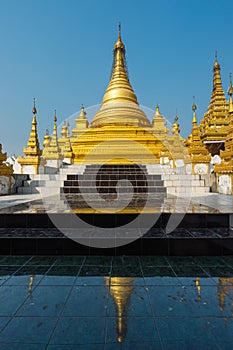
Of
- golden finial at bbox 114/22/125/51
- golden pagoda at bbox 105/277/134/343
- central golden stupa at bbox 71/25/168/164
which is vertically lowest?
golden pagoda at bbox 105/277/134/343

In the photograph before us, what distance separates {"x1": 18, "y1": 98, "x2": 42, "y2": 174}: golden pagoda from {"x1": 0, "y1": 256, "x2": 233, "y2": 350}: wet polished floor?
6.79 metres

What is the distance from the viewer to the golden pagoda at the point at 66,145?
47.1 ft

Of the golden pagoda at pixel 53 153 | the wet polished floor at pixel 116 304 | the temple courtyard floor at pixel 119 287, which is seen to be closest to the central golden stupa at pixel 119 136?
the golden pagoda at pixel 53 153

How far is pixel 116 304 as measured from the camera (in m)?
1.80

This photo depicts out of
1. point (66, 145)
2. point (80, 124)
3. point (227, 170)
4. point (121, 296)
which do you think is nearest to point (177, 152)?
point (227, 170)

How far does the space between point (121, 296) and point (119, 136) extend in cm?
1587

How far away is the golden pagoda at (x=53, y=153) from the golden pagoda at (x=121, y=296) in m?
11.0

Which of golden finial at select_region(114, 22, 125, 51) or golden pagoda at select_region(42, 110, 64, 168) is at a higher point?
golden finial at select_region(114, 22, 125, 51)

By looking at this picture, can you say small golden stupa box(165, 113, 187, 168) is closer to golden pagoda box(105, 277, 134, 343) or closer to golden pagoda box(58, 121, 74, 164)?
golden pagoda box(58, 121, 74, 164)

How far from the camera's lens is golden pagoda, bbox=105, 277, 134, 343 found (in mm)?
1500

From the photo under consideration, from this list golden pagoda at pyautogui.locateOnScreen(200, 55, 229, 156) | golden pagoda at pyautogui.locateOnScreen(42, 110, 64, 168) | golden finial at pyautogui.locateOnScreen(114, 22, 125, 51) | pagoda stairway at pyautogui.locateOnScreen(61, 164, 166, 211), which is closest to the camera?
pagoda stairway at pyautogui.locateOnScreen(61, 164, 166, 211)

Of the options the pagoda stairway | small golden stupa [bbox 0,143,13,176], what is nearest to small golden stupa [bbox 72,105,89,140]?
the pagoda stairway

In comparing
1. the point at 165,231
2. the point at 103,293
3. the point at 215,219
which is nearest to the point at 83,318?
the point at 103,293

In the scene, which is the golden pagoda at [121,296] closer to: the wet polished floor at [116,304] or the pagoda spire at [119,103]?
the wet polished floor at [116,304]
